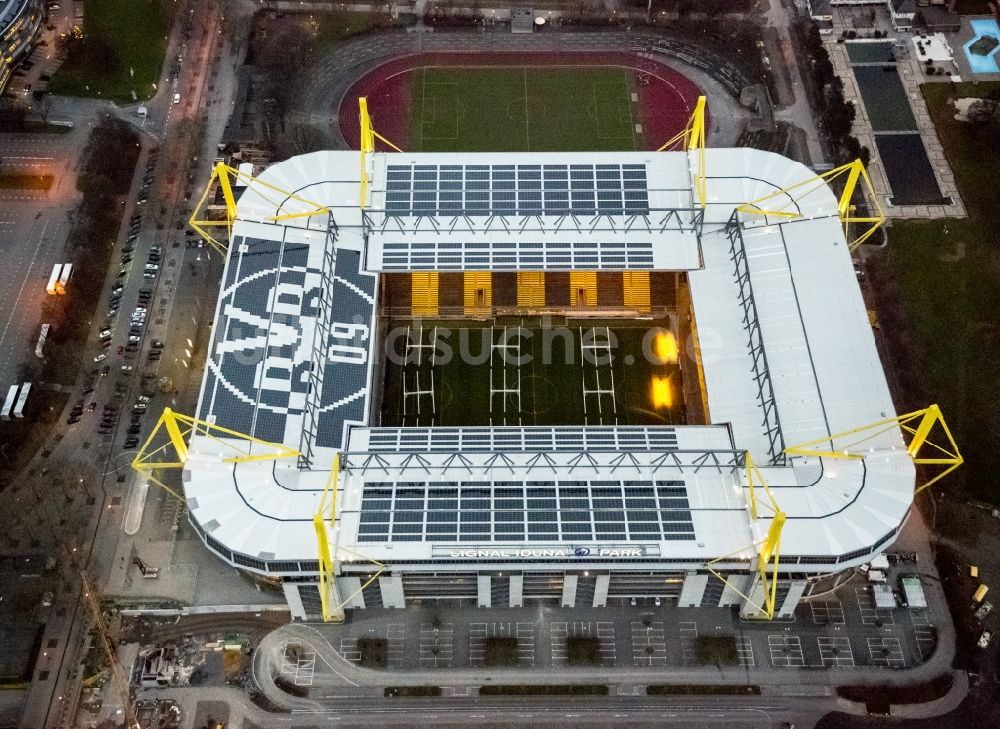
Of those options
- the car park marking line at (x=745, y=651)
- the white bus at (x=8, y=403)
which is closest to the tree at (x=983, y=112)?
the car park marking line at (x=745, y=651)

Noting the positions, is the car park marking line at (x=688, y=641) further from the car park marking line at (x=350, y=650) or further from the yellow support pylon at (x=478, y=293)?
the yellow support pylon at (x=478, y=293)

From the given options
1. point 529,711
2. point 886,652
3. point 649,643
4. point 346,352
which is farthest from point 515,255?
point 886,652

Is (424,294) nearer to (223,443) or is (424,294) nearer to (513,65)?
(223,443)

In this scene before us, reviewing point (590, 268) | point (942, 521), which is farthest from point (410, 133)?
point (942, 521)

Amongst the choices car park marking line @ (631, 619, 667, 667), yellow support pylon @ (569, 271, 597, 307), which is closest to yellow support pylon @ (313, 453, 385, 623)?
car park marking line @ (631, 619, 667, 667)

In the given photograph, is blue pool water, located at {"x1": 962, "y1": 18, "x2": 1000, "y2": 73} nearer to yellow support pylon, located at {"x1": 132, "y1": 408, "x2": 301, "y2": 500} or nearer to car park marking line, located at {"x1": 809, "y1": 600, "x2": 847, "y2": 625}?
car park marking line, located at {"x1": 809, "y1": 600, "x2": 847, "y2": 625}

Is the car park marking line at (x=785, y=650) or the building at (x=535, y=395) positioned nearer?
the building at (x=535, y=395)

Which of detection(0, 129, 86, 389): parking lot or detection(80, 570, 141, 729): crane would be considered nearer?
detection(80, 570, 141, 729): crane
